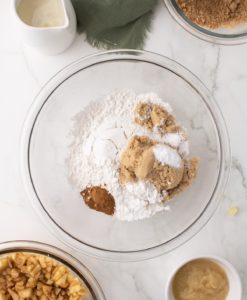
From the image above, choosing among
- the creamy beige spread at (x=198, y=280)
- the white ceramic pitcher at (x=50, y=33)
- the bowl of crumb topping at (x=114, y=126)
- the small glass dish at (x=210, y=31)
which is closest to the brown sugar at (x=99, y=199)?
the bowl of crumb topping at (x=114, y=126)

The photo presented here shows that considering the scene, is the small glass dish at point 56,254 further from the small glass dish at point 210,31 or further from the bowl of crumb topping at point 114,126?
the small glass dish at point 210,31

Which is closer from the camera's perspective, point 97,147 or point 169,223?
point 97,147

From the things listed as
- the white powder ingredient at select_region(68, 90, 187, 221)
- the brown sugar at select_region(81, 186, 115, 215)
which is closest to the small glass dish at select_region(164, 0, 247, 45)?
the white powder ingredient at select_region(68, 90, 187, 221)

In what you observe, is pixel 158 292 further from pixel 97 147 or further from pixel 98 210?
pixel 97 147

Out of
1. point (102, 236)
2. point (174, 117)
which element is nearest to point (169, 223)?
point (102, 236)

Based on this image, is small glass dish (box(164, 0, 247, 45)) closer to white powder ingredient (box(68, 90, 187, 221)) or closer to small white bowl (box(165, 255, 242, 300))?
white powder ingredient (box(68, 90, 187, 221))

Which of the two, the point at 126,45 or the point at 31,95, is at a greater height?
the point at 126,45

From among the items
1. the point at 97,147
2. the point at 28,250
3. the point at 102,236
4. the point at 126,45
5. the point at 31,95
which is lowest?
the point at 28,250
